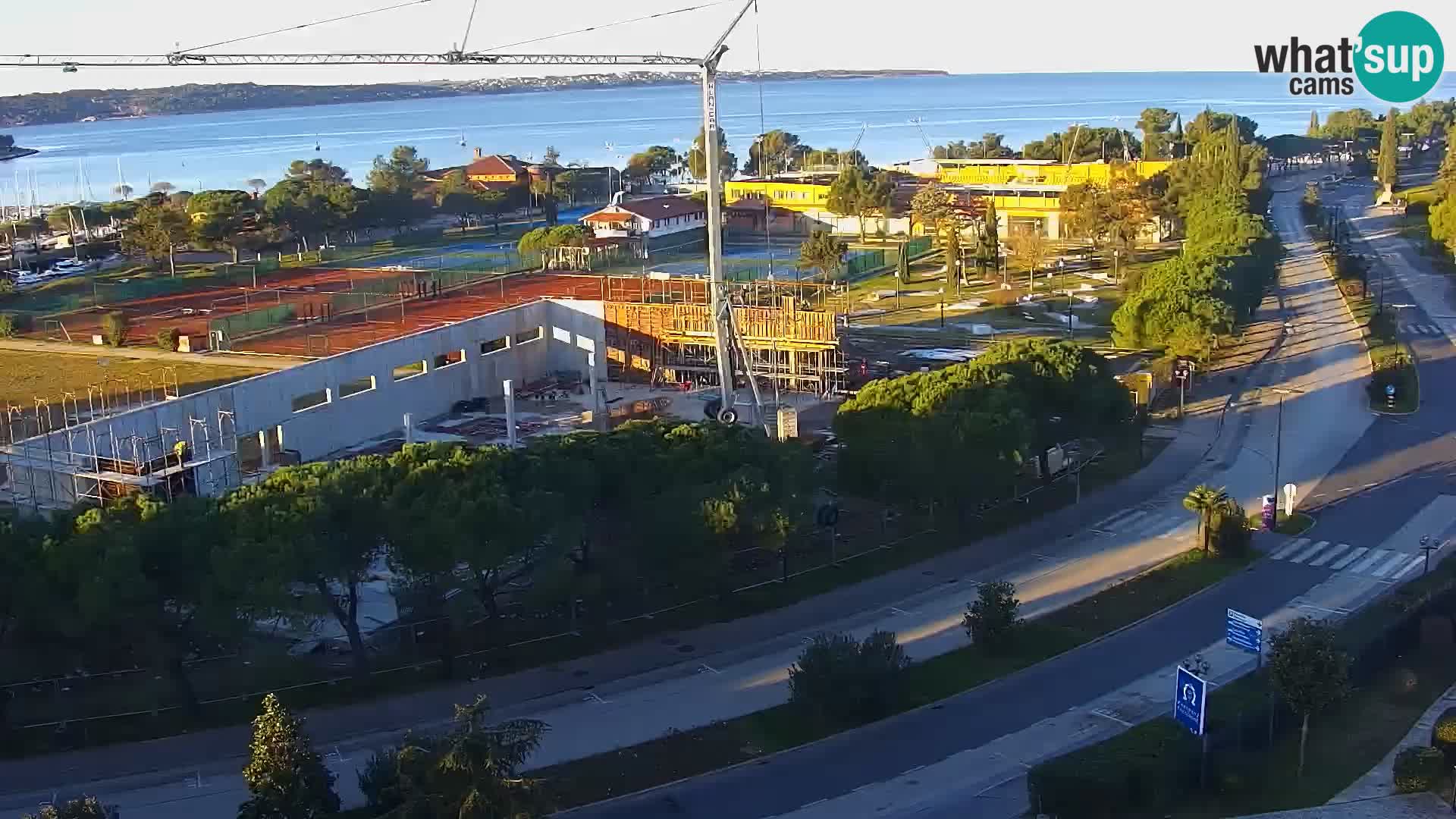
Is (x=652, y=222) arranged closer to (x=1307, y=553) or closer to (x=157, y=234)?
(x=157, y=234)

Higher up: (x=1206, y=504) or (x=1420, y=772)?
(x=1206, y=504)

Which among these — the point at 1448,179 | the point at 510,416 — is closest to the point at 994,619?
Result: the point at 510,416

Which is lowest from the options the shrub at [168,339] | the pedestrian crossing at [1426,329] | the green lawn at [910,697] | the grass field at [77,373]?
the green lawn at [910,697]

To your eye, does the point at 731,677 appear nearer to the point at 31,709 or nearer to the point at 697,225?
the point at 31,709

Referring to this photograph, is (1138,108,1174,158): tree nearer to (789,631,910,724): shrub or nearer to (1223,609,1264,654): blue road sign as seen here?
(1223,609,1264,654): blue road sign

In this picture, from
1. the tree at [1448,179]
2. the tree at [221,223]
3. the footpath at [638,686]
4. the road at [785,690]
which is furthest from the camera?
the tree at [221,223]

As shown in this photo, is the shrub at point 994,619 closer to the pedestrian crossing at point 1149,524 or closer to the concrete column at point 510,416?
the pedestrian crossing at point 1149,524

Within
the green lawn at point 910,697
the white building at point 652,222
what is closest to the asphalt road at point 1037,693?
the green lawn at point 910,697
